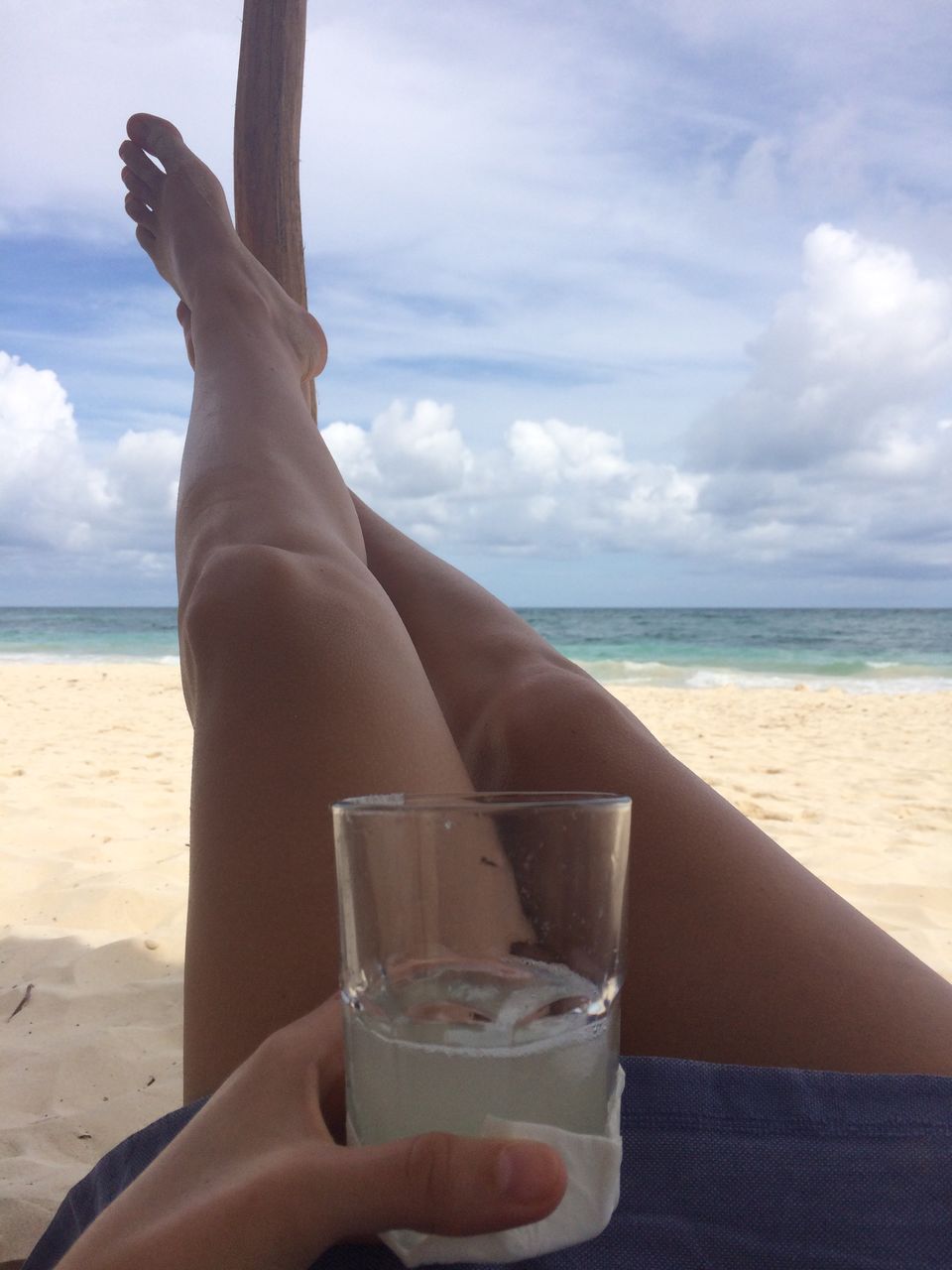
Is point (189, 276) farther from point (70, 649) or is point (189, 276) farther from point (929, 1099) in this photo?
point (70, 649)

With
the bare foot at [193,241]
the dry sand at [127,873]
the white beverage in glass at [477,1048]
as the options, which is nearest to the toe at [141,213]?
the bare foot at [193,241]

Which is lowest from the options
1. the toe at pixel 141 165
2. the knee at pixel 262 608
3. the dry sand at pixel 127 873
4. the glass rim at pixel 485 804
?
the dry sand at pixel 127 873

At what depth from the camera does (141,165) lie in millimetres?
2252

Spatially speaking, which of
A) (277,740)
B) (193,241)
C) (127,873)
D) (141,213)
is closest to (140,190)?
(141,213)

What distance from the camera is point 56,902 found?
2096 millimetres

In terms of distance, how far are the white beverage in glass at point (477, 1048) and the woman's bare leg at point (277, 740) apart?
0.02 meters

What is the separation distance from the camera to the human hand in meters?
0.35

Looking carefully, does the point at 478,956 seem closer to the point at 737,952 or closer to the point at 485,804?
the point at 485,804

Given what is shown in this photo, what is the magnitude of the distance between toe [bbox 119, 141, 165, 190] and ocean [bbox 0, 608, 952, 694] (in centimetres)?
906

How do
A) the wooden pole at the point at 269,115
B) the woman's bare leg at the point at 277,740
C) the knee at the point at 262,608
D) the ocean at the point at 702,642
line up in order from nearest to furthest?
the woman's bare leg at the point at 277,740 < the knee at the point at 262,608 < the wooden pole at the point at 269,115 < the ocean at the point at 702,642

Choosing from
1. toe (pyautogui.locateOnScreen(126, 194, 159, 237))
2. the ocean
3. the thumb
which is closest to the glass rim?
the thumb

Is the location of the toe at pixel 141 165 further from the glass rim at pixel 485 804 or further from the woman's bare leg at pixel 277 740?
the glass rim at pixel 485 804

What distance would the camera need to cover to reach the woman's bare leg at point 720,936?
2.23 ft

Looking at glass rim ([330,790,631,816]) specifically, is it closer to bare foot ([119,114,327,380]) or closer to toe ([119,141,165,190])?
bare foot ([119,114,327,380])
